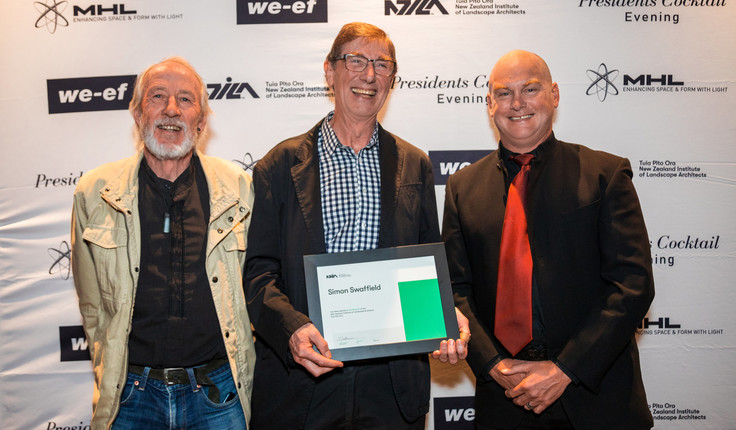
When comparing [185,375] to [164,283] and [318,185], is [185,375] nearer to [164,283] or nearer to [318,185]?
[164,283]

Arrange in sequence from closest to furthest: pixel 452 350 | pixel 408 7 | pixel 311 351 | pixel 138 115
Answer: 1. pixel 311 351
2. pixel 452 350
3. pixel 138 115
4. pixel 408 7

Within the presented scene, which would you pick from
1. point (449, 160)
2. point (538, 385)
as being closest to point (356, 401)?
point (538, 385)

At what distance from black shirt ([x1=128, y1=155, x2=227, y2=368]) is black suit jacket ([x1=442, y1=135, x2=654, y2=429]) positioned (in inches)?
45.7

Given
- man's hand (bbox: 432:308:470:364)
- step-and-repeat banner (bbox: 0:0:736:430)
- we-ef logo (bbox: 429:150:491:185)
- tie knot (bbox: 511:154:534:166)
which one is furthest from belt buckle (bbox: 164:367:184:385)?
we-ef logo (bbox: 429:150:491:185)

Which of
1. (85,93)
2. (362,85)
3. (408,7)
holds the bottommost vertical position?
(362,85)

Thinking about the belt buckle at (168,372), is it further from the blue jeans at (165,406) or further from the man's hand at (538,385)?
the man's hand at (538,385)

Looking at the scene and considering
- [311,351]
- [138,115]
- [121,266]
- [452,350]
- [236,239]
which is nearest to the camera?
[311,351]

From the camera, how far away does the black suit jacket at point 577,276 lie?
216cm

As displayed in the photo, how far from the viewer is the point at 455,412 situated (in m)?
3.67

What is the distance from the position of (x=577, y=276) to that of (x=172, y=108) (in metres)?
2.03

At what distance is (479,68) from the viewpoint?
11.9 feet

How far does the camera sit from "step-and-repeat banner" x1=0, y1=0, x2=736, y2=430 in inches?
142

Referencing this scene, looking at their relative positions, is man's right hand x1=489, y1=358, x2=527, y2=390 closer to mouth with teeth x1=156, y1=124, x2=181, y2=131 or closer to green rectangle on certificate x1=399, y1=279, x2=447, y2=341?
green rectangle on certificate x1=399, y1=279, x2=447, y2=341

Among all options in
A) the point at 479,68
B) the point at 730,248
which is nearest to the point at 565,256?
the point at 479,68
